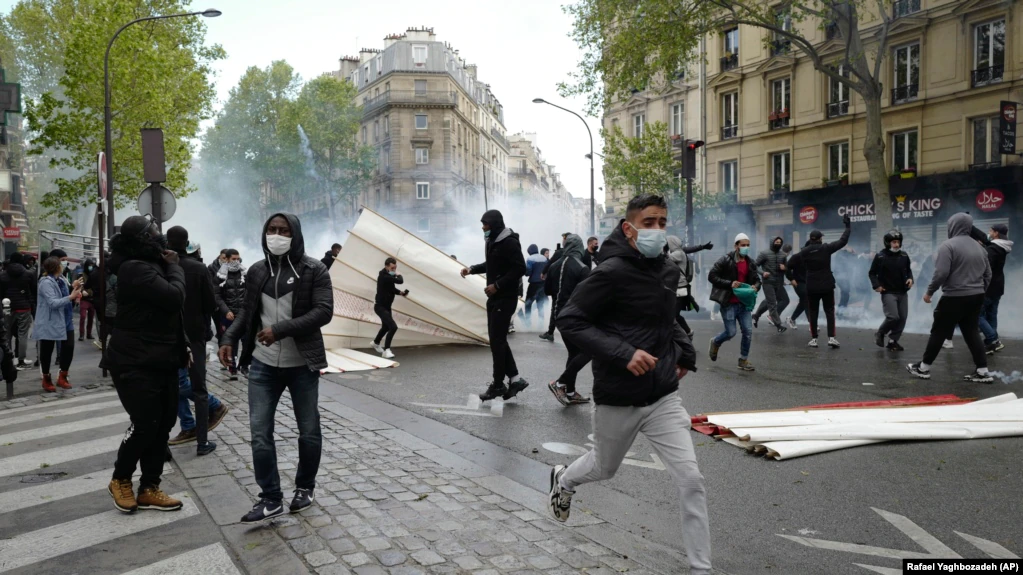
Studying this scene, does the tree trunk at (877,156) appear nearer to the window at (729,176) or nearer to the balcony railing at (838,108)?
the balcony railing at (838,108)

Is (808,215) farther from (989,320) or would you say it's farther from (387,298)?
(387,298)

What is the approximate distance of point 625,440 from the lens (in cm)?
394

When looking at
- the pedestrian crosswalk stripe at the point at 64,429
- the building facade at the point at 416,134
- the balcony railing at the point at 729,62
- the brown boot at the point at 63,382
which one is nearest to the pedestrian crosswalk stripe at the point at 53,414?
the pedestrian crosswalk stripe at the point at 64,429

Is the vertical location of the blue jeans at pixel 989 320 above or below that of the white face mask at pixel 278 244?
below

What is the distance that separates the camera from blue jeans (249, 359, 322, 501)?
4.59 meters

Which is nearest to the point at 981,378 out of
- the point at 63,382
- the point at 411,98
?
the point at 63,382

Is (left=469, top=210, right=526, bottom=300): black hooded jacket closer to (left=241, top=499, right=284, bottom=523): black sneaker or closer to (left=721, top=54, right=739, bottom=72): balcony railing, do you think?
(left=241, top=499, right=284, bottom=523): black sneaker

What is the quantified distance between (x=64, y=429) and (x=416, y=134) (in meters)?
66.1

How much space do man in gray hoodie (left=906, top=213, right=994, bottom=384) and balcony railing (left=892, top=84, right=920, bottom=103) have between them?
799 inches

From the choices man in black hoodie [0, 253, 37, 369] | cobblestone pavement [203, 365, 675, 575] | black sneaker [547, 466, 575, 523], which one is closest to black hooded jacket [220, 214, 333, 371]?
cobblestone pavement [203, 365, 675, 575]

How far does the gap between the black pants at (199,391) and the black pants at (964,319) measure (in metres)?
7.31

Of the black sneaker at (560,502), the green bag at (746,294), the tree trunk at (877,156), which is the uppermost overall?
the tree trunk at (877,156)

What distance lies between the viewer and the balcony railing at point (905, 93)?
26828 mm

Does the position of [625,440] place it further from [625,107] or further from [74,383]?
[625,107]
